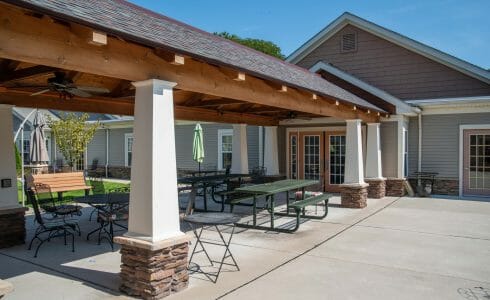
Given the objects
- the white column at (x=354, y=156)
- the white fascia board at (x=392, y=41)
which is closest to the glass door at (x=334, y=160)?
the white column at (x=354, y=156)

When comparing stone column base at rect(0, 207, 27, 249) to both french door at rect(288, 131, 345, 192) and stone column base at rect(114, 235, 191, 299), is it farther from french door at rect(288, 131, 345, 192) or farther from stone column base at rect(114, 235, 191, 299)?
french door at rect(288, 131, 345, 192)

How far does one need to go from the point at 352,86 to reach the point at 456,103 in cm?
353

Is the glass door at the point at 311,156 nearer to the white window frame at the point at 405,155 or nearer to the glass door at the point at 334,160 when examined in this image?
the glass door at the point at 334,160

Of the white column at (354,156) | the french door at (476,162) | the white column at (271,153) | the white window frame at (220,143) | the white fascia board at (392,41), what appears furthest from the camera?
the white window frame at (220,143)

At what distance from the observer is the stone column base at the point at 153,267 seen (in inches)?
173

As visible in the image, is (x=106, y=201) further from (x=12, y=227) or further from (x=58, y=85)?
(x=58, y=85)

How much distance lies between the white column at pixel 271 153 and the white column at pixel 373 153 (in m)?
3.43

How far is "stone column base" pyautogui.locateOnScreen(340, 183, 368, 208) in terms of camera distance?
36.6 ft

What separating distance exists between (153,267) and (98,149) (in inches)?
803

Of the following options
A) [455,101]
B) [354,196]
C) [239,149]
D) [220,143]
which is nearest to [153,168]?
[354,196]

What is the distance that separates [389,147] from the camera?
13688 millimetres

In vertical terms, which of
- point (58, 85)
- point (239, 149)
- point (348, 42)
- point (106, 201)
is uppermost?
point (348, 42)

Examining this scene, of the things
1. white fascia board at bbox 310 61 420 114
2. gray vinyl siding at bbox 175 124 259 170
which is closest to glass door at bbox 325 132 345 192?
white fascia board at bbox 310 61 420 114

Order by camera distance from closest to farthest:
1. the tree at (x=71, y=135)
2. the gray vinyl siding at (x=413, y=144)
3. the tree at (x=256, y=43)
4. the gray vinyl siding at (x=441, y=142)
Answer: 1. the gray vinyl siding at (x=441, y=142)
2. the gray vinyl siding at (x=413, y=144)
3. the tree at (x=71, y=135)
4. the tree at (x=256, y=43)
